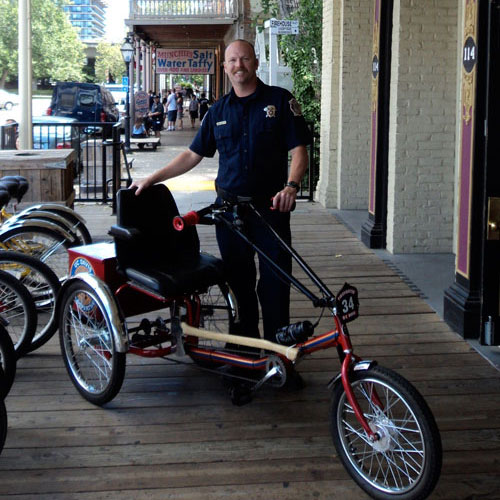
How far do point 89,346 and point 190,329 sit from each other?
563mm

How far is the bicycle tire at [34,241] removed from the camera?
5844 mm

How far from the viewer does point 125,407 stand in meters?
4.45

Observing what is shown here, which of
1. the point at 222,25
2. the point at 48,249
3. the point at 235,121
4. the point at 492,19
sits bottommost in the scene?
the point at 48,249

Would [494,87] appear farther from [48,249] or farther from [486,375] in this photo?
[48,249]

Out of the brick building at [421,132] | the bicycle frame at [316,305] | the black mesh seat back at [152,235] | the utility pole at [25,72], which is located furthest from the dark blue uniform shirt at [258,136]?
the utility pole at [25,72]

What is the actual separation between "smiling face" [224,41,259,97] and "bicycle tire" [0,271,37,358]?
1.72 m

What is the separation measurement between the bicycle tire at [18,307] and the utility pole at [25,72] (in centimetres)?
600

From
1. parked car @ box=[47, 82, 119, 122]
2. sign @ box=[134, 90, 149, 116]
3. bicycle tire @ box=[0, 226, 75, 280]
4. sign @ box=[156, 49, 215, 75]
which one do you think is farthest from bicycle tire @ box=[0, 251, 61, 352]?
sign @ box=[156, 49, 215, 75]

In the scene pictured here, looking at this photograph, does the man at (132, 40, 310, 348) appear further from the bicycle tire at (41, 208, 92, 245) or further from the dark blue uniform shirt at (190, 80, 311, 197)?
the bicycle tire at (41, 208, 92, 245)

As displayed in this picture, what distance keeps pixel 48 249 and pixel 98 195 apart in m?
7.16

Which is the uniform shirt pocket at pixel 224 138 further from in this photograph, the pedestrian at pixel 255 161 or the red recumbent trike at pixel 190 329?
the red recumbent trike at pixel 190 329

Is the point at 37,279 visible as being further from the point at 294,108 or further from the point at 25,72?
the point at 25,72

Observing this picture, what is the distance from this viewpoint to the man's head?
4.43 metres

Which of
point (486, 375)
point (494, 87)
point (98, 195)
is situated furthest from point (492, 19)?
point (98, 195)
